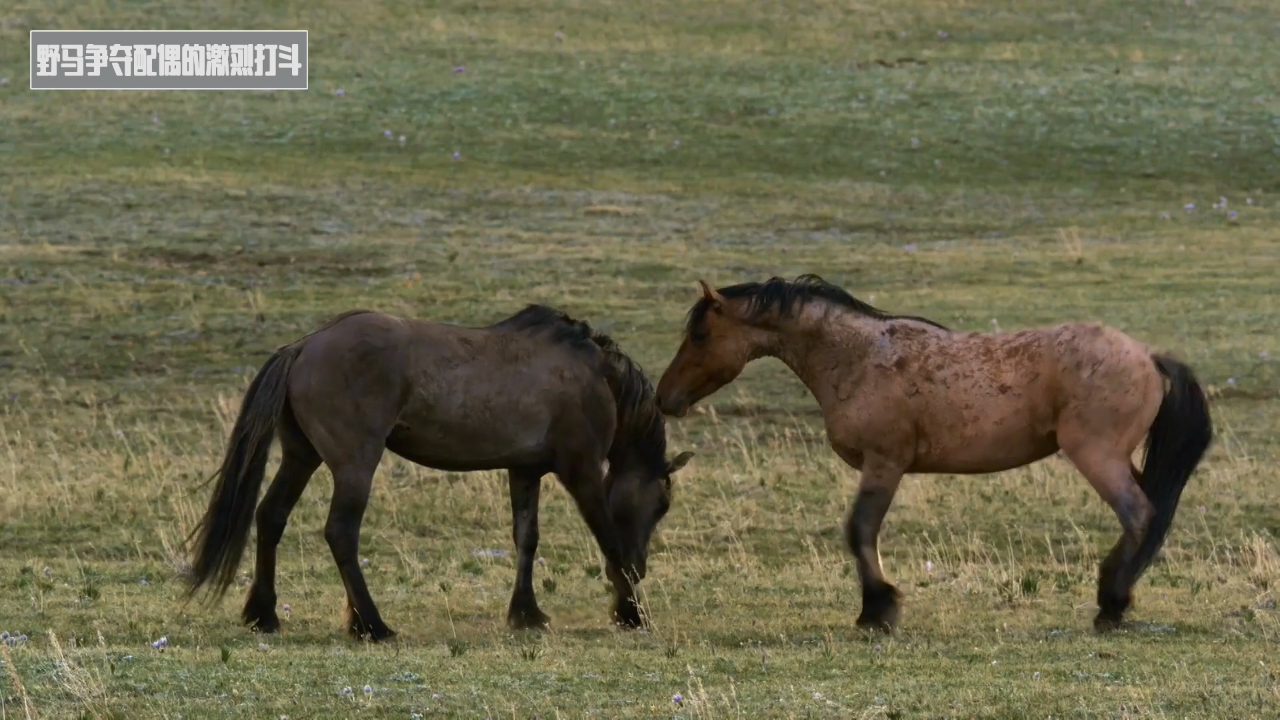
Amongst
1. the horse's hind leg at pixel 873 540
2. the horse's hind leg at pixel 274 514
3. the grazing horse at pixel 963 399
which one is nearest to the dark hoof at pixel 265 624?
the horse's hind leg at pixel 274 514

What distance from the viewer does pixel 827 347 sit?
10.2m

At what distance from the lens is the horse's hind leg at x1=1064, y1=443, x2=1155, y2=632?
9.41 meters

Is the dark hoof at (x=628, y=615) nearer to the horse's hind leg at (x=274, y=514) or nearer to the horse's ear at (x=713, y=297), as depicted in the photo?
the horse's ear at (x=713, y=297)

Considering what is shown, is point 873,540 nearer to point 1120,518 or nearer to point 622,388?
point 1120,518

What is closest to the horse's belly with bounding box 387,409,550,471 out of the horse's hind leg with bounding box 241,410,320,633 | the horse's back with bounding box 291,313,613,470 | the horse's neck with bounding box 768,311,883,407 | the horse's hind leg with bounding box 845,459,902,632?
the horse's back with bounding box 291,313,613,470

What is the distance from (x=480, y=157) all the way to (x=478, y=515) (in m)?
20.7

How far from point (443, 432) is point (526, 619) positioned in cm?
114

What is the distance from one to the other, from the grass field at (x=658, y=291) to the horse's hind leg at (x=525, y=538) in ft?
0.66

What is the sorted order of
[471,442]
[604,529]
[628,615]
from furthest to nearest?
[604,529], [628,615], [471,442]

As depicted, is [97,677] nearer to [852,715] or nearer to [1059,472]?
[852,715]

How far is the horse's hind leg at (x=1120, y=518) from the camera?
9406mm

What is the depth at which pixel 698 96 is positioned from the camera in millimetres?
37844

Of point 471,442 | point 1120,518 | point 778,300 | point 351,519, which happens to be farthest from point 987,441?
point 351,519

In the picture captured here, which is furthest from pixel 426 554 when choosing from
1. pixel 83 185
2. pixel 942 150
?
pixel 942 150
